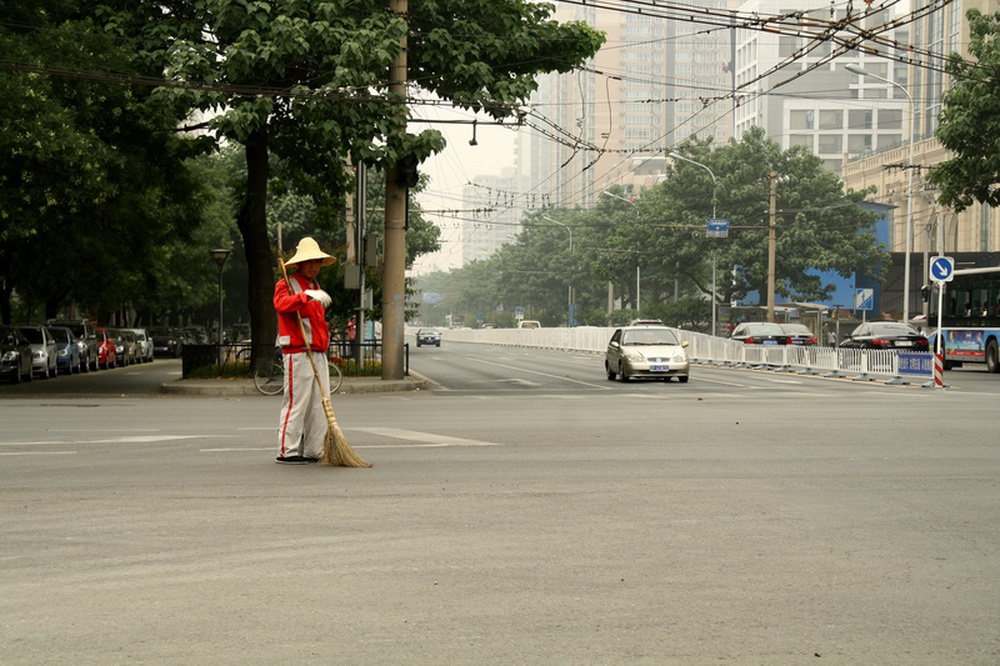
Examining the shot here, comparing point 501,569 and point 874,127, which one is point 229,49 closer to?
point 501,569

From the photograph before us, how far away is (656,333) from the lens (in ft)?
116

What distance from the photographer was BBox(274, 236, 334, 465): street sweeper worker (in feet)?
38.1

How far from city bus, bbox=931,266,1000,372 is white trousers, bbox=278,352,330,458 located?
3290 cm

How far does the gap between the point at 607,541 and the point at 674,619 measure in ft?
6.50

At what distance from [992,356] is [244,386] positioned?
80.2 feet

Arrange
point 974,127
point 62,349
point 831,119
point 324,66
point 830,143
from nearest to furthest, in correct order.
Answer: point 324,66 → point 974,127 → point 62,349 → point 831,119 → point 830,143

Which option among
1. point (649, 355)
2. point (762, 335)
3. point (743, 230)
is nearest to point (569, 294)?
point (743, 230)

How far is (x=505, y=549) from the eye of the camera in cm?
761

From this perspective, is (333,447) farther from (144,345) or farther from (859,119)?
(859,119)

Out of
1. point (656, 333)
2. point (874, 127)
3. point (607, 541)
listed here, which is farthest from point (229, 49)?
point (874, 127)

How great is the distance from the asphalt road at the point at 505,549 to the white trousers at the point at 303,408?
465mm

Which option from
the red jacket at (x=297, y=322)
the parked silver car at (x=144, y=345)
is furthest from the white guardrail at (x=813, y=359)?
the red jacket at (x=297, y=322)

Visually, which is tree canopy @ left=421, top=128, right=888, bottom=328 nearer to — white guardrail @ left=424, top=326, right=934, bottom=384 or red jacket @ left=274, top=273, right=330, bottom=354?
white guardrail @ left=424, top=326, right=934, bottom=384

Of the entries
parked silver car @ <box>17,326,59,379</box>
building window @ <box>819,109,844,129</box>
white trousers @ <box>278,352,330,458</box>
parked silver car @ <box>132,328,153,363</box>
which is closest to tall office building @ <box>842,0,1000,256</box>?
building window @ <box>819,109,844,129</box>
